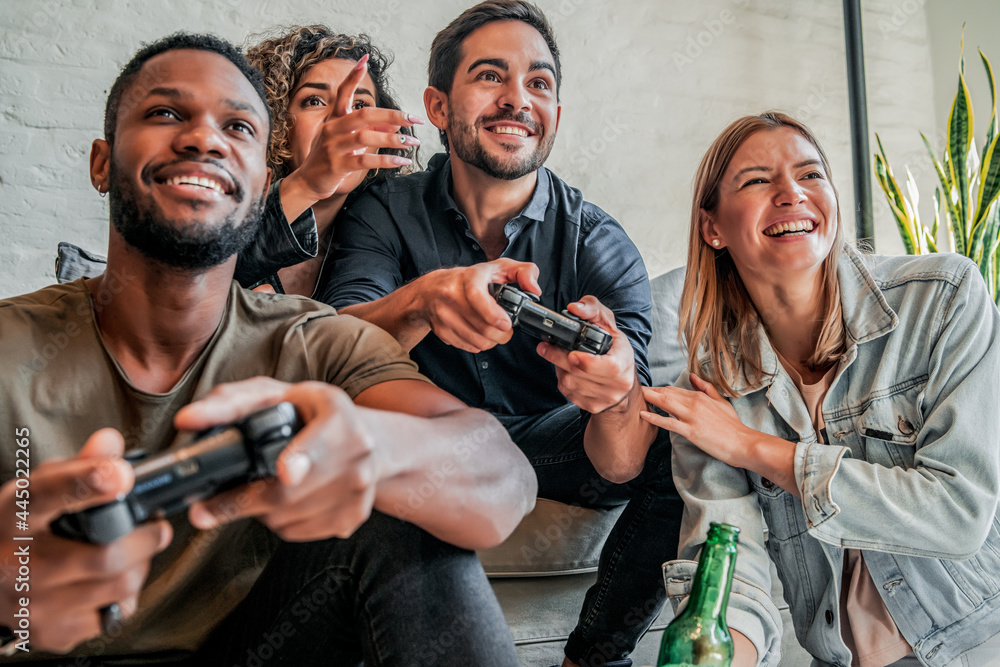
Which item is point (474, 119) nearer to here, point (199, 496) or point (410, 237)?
point (410, 237)

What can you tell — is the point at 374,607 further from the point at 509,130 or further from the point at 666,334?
the point at 666,334

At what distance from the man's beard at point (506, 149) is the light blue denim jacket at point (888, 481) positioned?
63 cm

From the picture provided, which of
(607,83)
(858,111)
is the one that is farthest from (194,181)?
(858,111)

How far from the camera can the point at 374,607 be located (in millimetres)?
743

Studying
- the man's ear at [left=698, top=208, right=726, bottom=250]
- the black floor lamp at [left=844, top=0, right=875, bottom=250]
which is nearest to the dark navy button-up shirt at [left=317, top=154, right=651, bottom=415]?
the man's ear at [left=698, top=208, right=726, bottom=250]

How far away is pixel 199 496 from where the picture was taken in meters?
0.50

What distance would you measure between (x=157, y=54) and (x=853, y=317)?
1040mm

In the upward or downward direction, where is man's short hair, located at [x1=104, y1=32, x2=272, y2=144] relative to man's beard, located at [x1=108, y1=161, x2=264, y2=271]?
upward

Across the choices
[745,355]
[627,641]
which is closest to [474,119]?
[745,355]

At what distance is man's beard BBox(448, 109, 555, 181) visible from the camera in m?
1.54

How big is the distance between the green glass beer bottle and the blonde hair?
0.44 metres

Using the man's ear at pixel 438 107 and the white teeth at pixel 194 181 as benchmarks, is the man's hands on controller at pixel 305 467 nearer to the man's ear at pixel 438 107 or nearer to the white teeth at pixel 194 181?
the white teeth at pixel 194 181

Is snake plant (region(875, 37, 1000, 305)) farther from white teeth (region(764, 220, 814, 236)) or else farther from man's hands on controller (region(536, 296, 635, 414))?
man's hands on controller (region(536, 296, 635, 414))

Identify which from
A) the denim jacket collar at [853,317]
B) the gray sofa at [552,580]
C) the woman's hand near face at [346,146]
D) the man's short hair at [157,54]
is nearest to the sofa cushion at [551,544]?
the gray sofa at [552,580]
